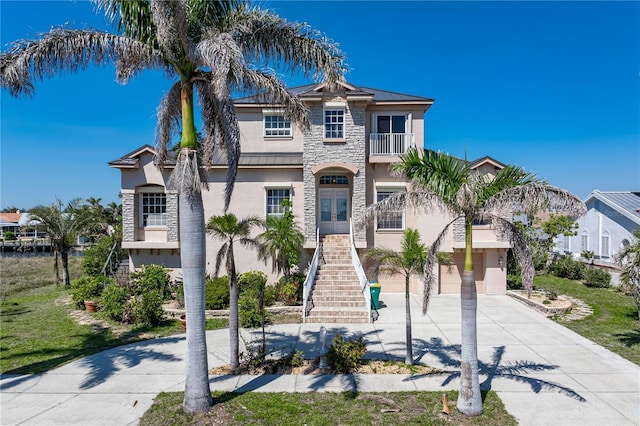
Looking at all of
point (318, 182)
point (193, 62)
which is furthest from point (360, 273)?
point (193, 62)

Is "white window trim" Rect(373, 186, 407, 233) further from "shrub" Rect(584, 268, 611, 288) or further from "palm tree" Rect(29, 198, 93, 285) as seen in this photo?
"palm tree" Rect(29, 198, 93, 285)

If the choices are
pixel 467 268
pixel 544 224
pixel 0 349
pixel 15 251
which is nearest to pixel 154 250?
pixel 0 349

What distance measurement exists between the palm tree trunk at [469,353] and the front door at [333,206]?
1187 cm

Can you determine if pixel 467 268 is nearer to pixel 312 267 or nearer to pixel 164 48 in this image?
pixel 164 48

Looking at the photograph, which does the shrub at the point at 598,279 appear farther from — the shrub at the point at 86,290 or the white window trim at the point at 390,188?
the shrub at the point at 86,290

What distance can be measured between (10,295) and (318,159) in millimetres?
18389

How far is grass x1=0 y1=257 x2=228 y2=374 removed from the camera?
9477 millimetres

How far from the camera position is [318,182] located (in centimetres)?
1842

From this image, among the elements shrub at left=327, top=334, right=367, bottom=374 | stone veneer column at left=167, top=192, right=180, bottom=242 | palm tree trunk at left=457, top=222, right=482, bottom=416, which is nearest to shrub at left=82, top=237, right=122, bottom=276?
stone veneer column at left=167, top=192, right=180, bottom=242

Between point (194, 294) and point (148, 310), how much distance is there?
6.70 meters

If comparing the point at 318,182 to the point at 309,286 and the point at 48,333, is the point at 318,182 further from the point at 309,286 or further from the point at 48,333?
Result: the point at 48,333

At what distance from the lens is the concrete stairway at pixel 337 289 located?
42.3 ft

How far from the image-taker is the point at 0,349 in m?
10.2

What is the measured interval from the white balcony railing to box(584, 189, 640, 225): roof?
16.5 m
